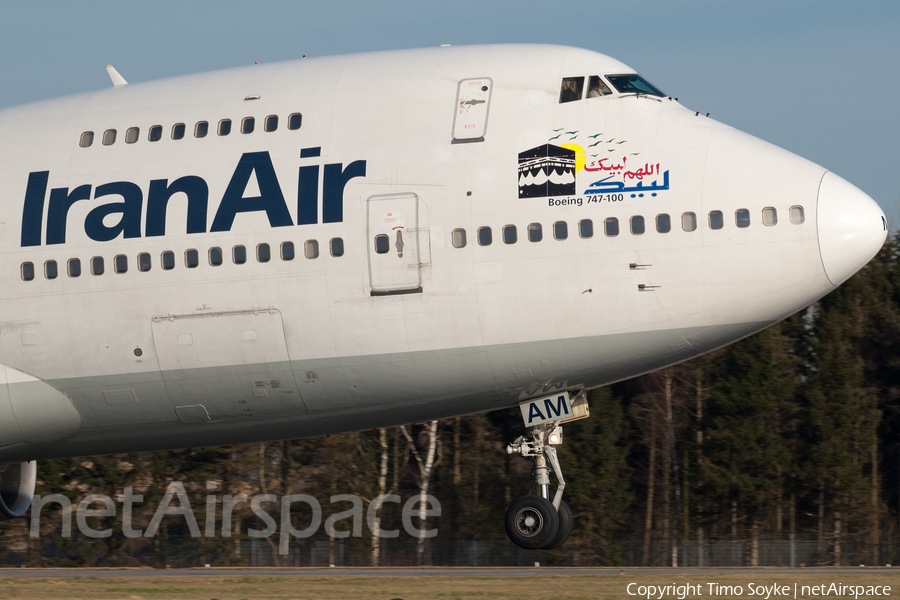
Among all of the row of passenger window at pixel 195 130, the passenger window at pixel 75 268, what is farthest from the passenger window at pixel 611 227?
the passenger window at pixel 75 268

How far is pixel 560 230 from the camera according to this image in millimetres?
19312

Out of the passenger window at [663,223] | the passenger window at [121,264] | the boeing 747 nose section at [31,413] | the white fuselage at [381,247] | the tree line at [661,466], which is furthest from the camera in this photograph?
the tree line at [661,466]

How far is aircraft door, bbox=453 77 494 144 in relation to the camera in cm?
2017

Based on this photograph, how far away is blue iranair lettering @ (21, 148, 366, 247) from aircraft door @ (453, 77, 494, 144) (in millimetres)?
1814

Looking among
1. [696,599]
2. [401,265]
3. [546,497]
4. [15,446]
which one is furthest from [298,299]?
[696,599]

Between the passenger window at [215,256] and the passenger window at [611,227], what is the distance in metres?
6.76

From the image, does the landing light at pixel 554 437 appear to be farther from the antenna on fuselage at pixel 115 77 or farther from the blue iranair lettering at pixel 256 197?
the antenna on fuselage at pixel 115 77

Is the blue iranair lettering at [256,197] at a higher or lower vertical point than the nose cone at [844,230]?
higher

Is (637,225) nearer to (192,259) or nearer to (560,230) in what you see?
(560,230)

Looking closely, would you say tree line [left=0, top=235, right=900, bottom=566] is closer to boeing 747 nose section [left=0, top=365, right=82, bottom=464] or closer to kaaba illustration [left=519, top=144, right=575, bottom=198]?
boeing 747 nose section [left=0, top=365, right=82, bottom=464]

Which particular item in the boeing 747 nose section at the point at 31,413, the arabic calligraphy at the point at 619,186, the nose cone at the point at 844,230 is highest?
the arabic calligraphy at the point at 619,186

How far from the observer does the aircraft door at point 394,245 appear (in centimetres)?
1967

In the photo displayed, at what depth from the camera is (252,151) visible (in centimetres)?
2103

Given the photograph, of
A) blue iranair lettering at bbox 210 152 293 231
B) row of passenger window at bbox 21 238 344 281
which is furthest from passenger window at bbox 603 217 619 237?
blue iranair lettering at bbox 210 152 293 231
